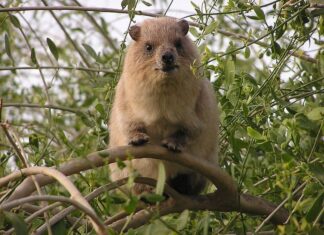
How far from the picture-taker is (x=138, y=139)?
5.80m

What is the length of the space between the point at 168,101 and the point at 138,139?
1.86ft

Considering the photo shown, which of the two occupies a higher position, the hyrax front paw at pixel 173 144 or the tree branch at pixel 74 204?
the hyrax front paw at pixel 173 144

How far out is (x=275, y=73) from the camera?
18.8 feet

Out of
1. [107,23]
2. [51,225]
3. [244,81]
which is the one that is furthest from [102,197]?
[107,23]

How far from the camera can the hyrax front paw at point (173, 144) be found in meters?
5.74

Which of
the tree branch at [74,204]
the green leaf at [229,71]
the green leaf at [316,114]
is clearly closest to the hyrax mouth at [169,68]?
the green leaf at [229,71]

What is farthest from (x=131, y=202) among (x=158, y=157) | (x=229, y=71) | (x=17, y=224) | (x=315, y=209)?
(x=229, y=71)

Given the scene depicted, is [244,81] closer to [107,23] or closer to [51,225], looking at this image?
[51,225]

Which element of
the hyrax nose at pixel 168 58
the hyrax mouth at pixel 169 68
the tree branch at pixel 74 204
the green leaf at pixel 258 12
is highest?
the green leaf at pixel 258 12

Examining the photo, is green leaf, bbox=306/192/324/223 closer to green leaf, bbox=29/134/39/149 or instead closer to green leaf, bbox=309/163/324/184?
green leaf, bbox=309/163/324/184

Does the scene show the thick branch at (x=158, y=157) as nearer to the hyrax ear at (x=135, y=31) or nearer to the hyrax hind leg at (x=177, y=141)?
the hyrax hind leg at (x=177, y=141)

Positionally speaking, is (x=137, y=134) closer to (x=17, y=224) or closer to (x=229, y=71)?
(x=229, y=71)

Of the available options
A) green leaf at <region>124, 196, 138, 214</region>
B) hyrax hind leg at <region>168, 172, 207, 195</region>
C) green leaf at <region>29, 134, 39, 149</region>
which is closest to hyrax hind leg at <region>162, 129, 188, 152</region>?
hyrax hind leg at <region>168, 172, 207, 195</region>

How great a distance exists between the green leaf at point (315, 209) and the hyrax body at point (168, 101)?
1.48 metres
